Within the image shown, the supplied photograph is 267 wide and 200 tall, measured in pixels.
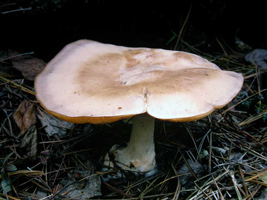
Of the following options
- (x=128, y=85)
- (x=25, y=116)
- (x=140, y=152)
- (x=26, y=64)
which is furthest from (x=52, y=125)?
(x=128, y=85)

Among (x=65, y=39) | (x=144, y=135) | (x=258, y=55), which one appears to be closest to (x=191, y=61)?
(x=144, y=135)

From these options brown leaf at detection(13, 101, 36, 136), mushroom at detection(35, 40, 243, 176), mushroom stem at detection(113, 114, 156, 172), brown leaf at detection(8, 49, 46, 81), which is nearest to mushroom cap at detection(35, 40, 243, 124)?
mushroom at detection(35, 40, 243, 176)

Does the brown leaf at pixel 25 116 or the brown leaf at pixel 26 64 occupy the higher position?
the brown leaf at pixel 26 64

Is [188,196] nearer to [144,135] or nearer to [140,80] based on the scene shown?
[144,135]

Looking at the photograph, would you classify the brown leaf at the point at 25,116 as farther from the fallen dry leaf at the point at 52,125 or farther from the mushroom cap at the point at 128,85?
the mushroom cap at the point at 128,85

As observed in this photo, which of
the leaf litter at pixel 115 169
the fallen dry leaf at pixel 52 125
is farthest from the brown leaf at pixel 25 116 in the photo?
the fallen dry leaf at pixel 52 125

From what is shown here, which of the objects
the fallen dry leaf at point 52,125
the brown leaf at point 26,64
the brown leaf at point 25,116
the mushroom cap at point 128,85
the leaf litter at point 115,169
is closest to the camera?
the mushroom cap at point 128,85
